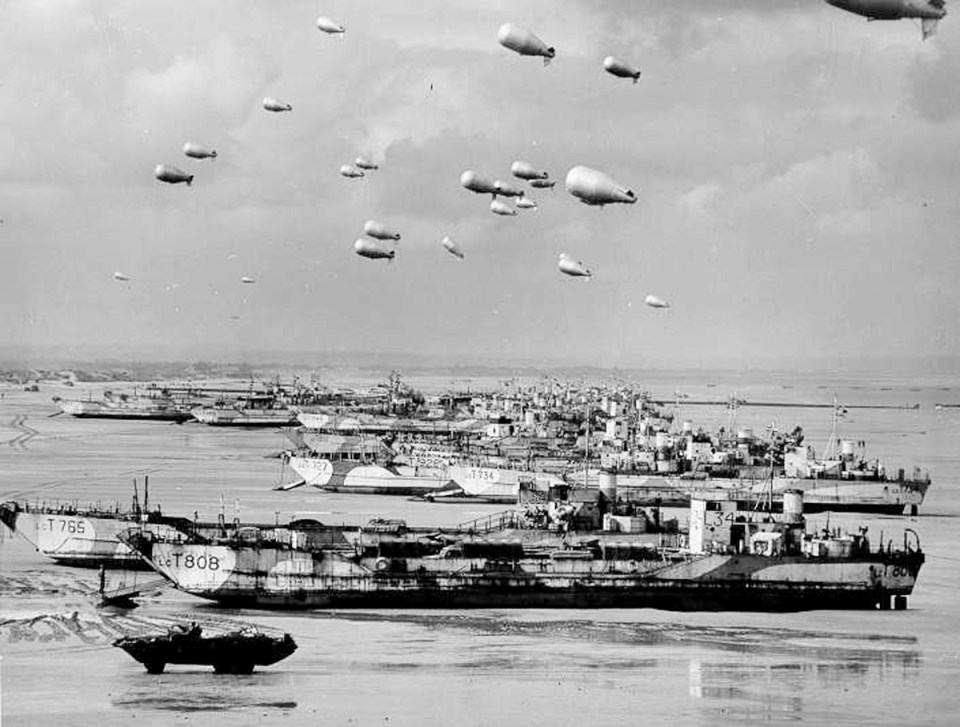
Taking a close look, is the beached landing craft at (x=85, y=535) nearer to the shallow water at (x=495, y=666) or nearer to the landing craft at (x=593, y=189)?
the shallow water at (x=495, y=666)

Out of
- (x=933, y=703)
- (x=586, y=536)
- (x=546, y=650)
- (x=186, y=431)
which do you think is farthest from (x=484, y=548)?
(x=186, y=431)

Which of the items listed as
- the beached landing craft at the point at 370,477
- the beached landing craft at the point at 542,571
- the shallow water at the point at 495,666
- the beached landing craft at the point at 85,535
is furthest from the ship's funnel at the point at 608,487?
the beached landing craft at the point at 370,477

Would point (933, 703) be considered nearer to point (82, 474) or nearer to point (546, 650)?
point (546, 650)

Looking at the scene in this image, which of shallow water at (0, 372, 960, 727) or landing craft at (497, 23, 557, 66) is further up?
landing craft at (497, 23, 557, 66)

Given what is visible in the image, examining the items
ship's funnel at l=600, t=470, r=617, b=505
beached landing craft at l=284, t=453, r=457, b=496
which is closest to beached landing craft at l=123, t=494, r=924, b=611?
ship's funnel at l=600, t=470, r=617, b=505

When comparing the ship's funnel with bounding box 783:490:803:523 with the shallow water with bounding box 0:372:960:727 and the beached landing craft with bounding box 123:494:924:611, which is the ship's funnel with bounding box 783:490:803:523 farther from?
the shallow water with bounding box 0:372:960:727

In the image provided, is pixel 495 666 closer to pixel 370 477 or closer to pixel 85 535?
pixel 85 535
